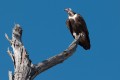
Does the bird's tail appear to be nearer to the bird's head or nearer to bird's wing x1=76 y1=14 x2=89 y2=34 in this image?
bird's wing x1=76 y1=14 x2=89 y2=34

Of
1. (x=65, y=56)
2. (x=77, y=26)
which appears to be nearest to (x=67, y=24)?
(x=77, y=26)

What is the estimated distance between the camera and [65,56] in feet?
28.9

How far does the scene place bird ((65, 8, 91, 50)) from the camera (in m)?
12.1

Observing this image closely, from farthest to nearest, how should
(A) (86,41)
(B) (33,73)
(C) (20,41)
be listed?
(A) (86,41)
(C) (20,41)
(B) (33,73)

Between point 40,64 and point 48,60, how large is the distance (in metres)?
0.19

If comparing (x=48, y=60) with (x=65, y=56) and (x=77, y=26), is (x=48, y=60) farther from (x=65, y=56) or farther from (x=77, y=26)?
(x=77, y=26)

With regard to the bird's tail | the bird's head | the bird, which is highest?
the bird's head

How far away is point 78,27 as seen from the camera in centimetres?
1252

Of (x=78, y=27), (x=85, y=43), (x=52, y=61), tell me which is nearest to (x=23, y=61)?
(x=52, y=61)

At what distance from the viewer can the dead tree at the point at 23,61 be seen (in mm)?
8047

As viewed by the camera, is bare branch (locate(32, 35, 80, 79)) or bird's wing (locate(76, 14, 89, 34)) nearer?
bare branch (locate(32, 35, 80, 79))

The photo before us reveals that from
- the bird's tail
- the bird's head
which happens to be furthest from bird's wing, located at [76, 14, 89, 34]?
the bird's tail

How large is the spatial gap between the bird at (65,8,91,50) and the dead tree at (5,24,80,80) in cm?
313

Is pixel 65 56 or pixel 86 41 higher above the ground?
pixel 86 41
